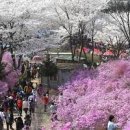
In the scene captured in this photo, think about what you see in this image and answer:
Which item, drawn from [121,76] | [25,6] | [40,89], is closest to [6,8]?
[25,6]

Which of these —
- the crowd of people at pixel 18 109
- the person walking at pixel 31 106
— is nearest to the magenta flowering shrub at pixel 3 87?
the crowd of people at pixel 18 109

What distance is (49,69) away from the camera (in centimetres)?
3344

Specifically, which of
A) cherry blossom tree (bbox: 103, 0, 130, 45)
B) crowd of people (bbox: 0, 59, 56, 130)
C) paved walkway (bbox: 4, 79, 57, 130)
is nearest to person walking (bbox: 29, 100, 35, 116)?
crowd of people (bbox: 0, 59, 56, 130)

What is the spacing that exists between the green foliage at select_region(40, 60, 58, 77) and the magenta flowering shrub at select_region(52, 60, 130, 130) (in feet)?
31.5

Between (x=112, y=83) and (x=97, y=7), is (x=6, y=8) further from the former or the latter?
(x=112, y=83)

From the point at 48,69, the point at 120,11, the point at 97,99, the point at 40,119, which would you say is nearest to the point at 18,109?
the point at 40,119

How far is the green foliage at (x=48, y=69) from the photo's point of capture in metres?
33.1

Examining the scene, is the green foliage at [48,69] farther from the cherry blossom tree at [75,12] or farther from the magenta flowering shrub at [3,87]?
the magenta flowering shrub at [3,87]

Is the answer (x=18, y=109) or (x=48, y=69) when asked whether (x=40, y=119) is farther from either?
(x=48, y=69)

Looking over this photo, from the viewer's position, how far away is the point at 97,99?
1842 cm

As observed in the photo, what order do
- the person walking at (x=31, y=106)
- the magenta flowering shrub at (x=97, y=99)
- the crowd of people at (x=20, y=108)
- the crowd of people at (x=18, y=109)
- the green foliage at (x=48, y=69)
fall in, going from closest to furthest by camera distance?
the magenta flowering shrub at (x=97, y=99) → the crowd of people at (x=18, y=109) → the crowd of people at (x=20, y=108) → the person walking at (x=31, y=106) → the green foliage at (x=48, y=69)

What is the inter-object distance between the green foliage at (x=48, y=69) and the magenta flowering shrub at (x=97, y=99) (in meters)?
9.60

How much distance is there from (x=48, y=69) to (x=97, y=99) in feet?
50.1

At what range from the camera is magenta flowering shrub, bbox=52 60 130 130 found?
16781 mm
